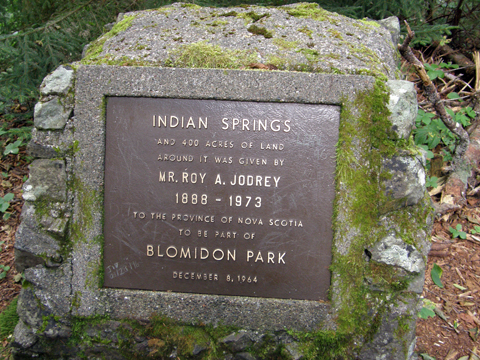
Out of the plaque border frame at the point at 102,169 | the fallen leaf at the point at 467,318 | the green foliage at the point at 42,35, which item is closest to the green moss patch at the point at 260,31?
the plaque border frame at the point at 102,169

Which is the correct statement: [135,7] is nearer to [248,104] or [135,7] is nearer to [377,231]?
[248,104]

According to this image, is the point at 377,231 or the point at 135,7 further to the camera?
the point at 135,7

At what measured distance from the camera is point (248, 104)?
2.15 meters

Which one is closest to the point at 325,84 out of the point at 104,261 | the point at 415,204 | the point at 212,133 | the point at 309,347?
the point at 212,133

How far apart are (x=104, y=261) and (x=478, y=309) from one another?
3139 mm

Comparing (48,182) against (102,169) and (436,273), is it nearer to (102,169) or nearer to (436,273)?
(102,169)

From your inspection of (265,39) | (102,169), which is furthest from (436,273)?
(102,169)

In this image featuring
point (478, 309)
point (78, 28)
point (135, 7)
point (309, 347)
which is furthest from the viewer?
point (135, 7)

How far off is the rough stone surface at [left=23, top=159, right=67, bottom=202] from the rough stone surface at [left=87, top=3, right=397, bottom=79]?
33.9 inches

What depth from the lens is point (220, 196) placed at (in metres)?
2.14

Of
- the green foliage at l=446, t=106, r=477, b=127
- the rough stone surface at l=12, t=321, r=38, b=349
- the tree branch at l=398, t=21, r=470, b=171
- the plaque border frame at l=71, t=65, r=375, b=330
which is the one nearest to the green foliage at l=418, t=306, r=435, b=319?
the plaque border frame at l=71, t=65, r=375, b=330

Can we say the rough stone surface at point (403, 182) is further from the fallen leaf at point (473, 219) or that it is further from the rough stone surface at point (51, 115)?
the rough stone surface at point (51, 115)

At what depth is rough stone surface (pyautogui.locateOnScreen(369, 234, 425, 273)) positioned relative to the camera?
6.90ft

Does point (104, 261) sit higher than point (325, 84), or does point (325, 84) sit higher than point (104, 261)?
point (325, 84)
